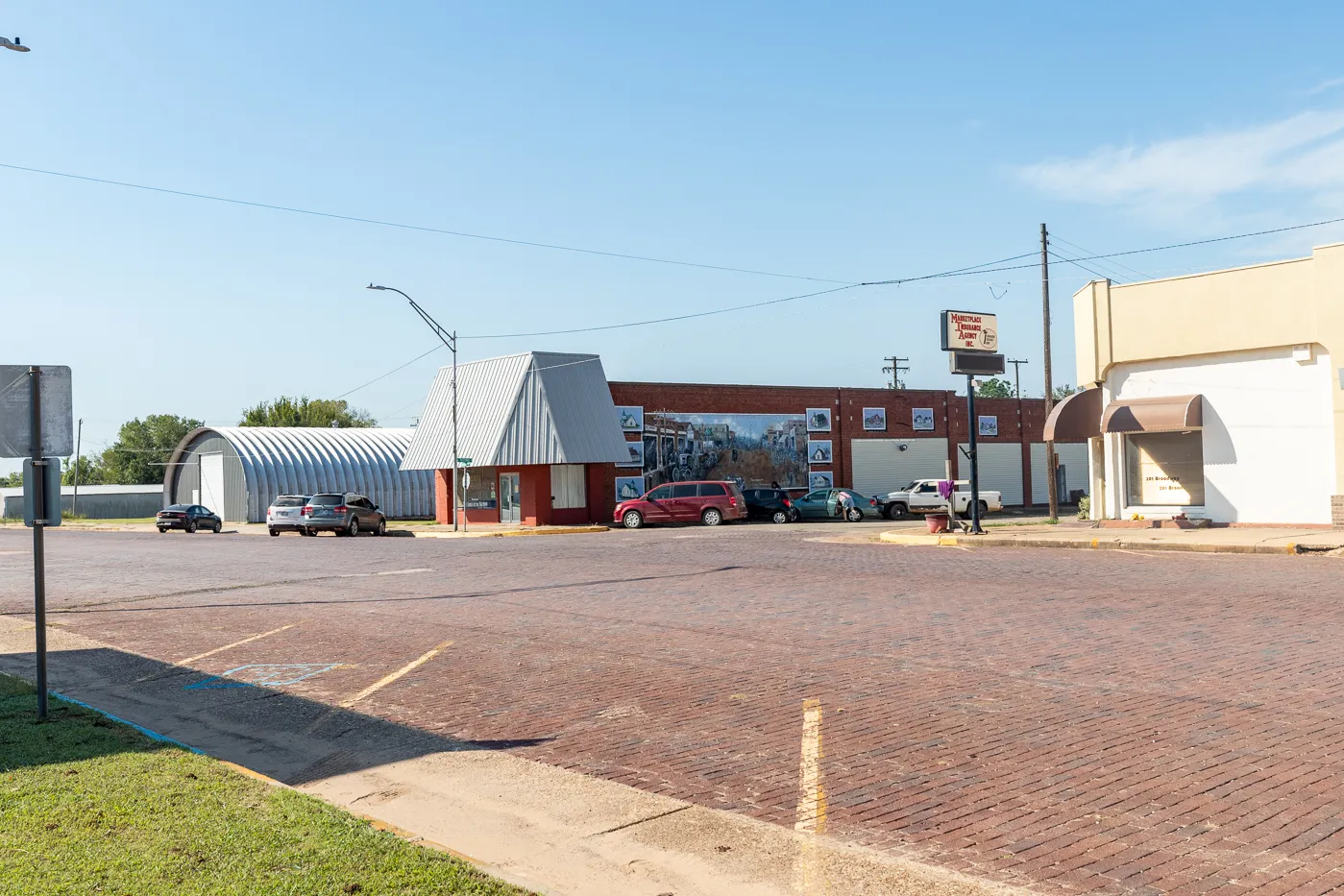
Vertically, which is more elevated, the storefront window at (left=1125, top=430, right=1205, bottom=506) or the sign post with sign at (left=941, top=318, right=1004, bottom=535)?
the sign post with sign at (left=941, top=318, right=1004, bottom=535)

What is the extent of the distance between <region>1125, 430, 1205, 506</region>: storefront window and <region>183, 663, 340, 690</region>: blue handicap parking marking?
24.3m

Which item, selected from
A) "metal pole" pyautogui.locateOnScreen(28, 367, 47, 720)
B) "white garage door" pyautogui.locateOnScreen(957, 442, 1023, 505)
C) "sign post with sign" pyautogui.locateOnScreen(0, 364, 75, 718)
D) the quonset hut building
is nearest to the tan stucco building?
"sign post with sign" pyautogui.locateOnScreen(0, 364, 75, 718)

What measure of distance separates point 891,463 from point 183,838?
5773 centimetres

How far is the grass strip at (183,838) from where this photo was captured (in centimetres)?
480

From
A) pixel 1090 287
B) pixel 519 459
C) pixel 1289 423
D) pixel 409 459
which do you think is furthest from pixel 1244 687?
pixel 409 459

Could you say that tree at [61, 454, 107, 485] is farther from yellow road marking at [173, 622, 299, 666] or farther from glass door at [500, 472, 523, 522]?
yellow road marking at [173, 622, 299, 666]

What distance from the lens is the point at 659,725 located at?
8281 mm

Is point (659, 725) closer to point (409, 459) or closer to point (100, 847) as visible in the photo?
point (100, 847)

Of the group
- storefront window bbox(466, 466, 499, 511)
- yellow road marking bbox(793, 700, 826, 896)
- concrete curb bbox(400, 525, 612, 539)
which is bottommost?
concrete curb bbox(400, 525, 612, 539)

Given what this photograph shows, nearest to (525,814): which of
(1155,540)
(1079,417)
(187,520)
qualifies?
(1155,540)

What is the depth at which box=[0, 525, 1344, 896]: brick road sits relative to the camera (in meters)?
5.71

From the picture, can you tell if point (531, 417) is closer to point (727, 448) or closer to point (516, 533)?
point (516, 533)

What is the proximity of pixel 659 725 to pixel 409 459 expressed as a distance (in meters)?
46.3

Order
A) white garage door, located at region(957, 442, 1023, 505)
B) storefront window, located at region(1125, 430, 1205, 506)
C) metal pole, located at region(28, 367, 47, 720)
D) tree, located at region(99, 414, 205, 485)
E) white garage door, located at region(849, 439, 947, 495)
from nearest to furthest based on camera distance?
metal pole, located at region(28, 367, 47, 720)
storefront window, located at region(1125, 430, 1205, 506)
white garage door, located at region(849, 439, 947, 495)
white garage door, located at region(957, 442, 1023, 505)
tree, located at region(99, 414, 205, 485)
